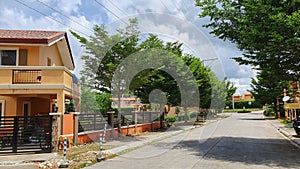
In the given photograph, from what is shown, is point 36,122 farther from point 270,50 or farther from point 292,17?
point 292,17

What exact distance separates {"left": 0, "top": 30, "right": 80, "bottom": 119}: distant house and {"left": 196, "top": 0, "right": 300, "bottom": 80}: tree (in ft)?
24.4

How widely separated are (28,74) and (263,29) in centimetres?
1079

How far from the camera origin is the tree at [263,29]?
387 inches

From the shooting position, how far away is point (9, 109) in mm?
14141

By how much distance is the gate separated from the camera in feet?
36.8

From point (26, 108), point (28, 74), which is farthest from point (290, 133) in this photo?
point (26, 108)

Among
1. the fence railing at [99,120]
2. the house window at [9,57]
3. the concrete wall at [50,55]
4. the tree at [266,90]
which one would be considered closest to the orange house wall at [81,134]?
the fence railing at [99,120]

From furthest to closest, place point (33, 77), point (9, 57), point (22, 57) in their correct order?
point (22, 57) < point (9, 57) < point (33, 77)

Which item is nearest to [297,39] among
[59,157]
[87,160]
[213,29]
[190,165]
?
[213,29]

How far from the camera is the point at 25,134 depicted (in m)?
11.4

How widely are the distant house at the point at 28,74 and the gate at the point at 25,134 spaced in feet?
4.59

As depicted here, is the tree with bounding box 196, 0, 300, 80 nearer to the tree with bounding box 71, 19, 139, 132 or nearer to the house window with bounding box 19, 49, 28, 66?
the tree with bounding box 71, 19, 139, 132

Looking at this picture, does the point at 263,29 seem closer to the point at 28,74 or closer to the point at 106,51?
the point at 106,51

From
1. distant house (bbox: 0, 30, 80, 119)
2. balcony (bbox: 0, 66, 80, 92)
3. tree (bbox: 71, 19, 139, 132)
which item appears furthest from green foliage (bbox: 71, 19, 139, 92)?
balcony (bbox: 0, 66, 80, 92)
